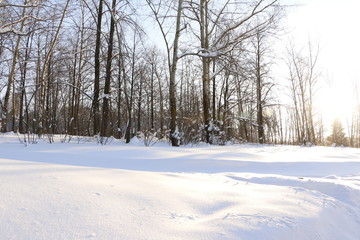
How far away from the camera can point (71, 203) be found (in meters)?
1.04

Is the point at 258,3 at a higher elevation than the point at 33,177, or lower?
higher

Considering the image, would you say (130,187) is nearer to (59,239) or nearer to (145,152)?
(59,239)

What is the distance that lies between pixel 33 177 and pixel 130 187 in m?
0.66

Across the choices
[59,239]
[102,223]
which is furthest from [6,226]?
[102,223]

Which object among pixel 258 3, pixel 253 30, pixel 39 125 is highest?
pixel 258 3

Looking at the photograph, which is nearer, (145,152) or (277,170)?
(277,170)

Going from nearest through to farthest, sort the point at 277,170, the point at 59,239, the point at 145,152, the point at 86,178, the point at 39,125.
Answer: the point at 59,239
the point at 86,178
the point at 277,170
the point at 145,152
the point at 39,125

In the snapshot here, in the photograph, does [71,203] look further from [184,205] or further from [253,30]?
[253,30]

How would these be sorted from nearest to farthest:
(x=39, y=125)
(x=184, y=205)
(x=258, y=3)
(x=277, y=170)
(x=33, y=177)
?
(x=184, y=205)
(x=33, y=177)
(x=277, y=170)
(x=39, y=125)
(x=258, y=3)

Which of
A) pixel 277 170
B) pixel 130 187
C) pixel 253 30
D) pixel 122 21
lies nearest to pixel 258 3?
pixel 253 30

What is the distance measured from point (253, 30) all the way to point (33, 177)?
7544 millimetres

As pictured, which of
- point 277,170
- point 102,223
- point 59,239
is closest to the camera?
point 59,239

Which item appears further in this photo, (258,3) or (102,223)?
(258,3)

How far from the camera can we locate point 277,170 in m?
3.07
